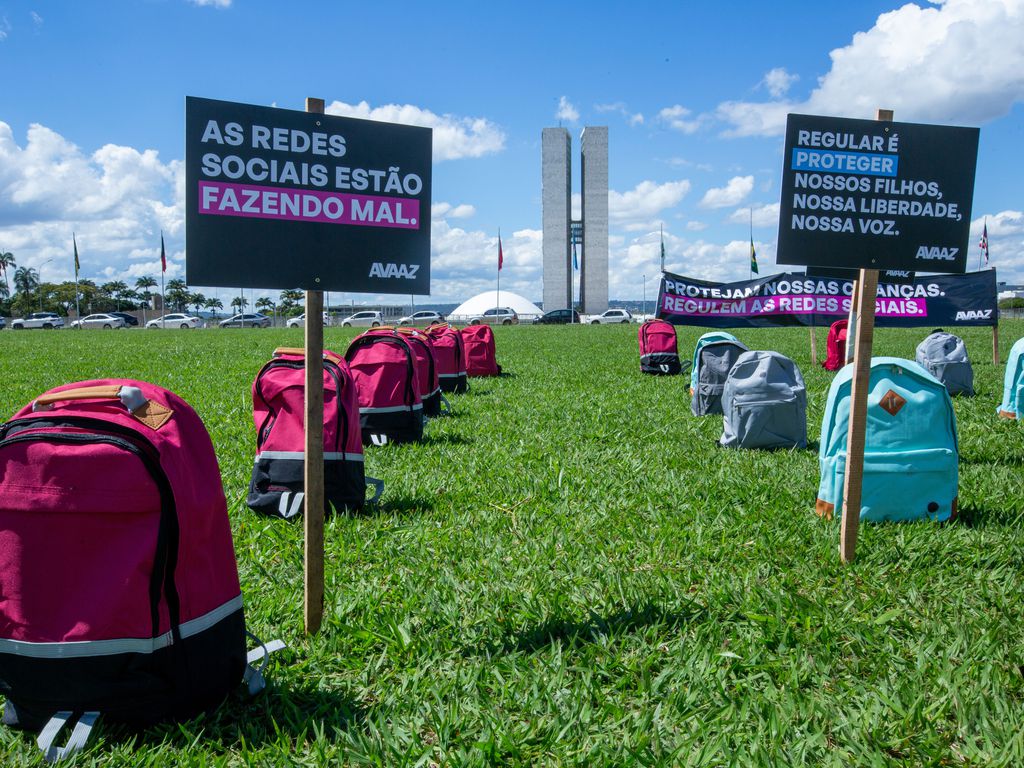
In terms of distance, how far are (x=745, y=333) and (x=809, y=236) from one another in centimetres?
2558

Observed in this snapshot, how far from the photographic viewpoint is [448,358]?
10.6 meters

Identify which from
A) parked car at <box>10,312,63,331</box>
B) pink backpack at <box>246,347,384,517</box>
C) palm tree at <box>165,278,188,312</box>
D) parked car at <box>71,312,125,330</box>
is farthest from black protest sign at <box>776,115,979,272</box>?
palm tree at <box>165,278,188,312</box>

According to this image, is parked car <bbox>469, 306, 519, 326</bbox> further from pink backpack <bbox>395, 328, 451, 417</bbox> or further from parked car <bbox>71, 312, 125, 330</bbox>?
pink backpack <bbox>395, 328, 451, 417</bbox>

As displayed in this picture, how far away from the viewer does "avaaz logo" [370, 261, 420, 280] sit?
318 cm

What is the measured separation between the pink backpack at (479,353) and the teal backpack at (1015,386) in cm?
762

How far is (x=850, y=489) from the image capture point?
3.79 metres

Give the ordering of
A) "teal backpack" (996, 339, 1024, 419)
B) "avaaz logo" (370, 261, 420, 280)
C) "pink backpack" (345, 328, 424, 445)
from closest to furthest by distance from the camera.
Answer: "avaaz logo" (370, 261, 420, 280) → "pink backpack" (345, 328, 424, 445) → "teal backpack" (996, 339, 1024, 419)

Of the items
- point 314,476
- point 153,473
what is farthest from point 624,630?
point 153,473

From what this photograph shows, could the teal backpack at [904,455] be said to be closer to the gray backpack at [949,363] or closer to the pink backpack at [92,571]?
the pink backpack at [92,571]

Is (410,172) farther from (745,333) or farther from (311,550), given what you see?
(745,333)

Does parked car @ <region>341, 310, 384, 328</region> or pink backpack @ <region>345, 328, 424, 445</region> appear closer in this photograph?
pink backpack @ <region>345, 328, 424, 445</region>

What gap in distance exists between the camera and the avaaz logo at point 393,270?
3182 millimetres

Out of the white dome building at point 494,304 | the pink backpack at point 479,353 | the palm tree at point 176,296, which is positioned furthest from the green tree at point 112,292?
the pink backpack at point 479,353

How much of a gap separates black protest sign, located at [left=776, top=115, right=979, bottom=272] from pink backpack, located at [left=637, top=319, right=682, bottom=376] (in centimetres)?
890
